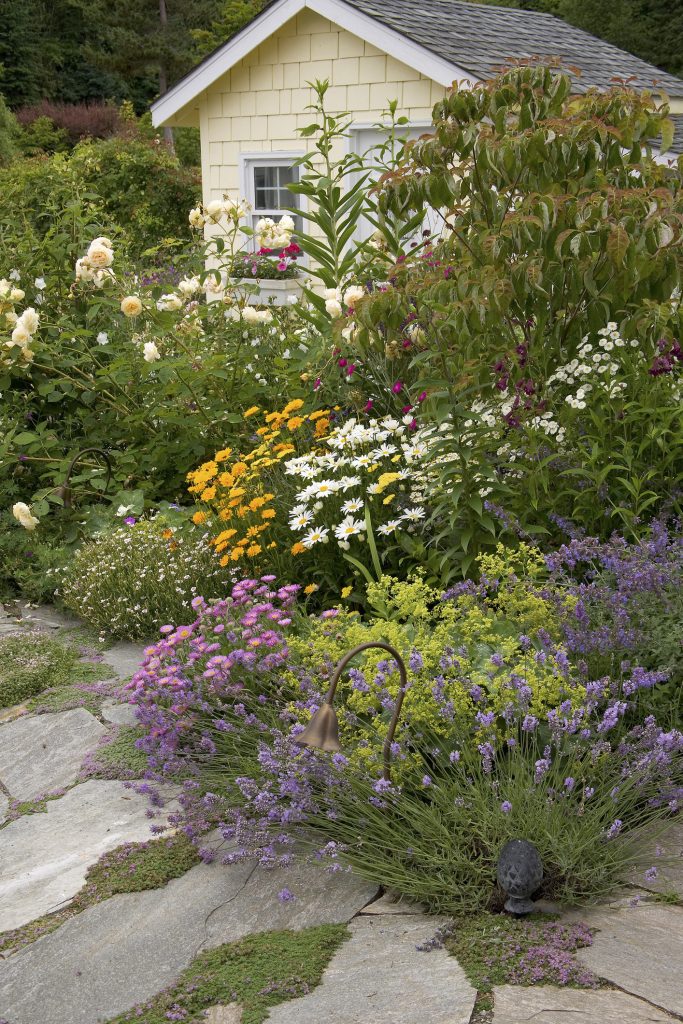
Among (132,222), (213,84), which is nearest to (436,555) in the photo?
(213,84)

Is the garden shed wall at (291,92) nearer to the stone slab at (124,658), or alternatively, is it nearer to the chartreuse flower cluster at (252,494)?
the chartreuse flower cluster at (252,494)

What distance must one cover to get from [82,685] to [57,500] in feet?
5.50

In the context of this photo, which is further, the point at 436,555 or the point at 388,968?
the point at 436,555

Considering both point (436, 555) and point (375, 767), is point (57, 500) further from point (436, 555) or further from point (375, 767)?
point (375, 767)

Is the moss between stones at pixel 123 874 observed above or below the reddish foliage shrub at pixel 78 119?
below

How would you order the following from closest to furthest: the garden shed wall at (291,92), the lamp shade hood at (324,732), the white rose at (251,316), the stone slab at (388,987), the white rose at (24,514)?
the stone slab at (388,987)
the lamp shade hood at (324,732)
the white rose at (24,514)
the white rose at (251,316)
the garden shed wall at (291,92)

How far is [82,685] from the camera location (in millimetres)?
4262

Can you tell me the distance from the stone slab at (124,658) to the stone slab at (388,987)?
82.2 inches

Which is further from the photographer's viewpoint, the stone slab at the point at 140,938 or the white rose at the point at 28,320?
the white rose at the point at 28,320

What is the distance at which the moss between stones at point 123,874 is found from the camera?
9.23ft

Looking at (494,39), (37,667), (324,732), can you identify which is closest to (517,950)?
(324,732)

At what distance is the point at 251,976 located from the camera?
2477mm

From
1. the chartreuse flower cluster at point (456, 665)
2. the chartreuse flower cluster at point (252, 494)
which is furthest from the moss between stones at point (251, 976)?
the chartreuse flower cluster at point (252, 494)

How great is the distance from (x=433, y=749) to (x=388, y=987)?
0.79 m
